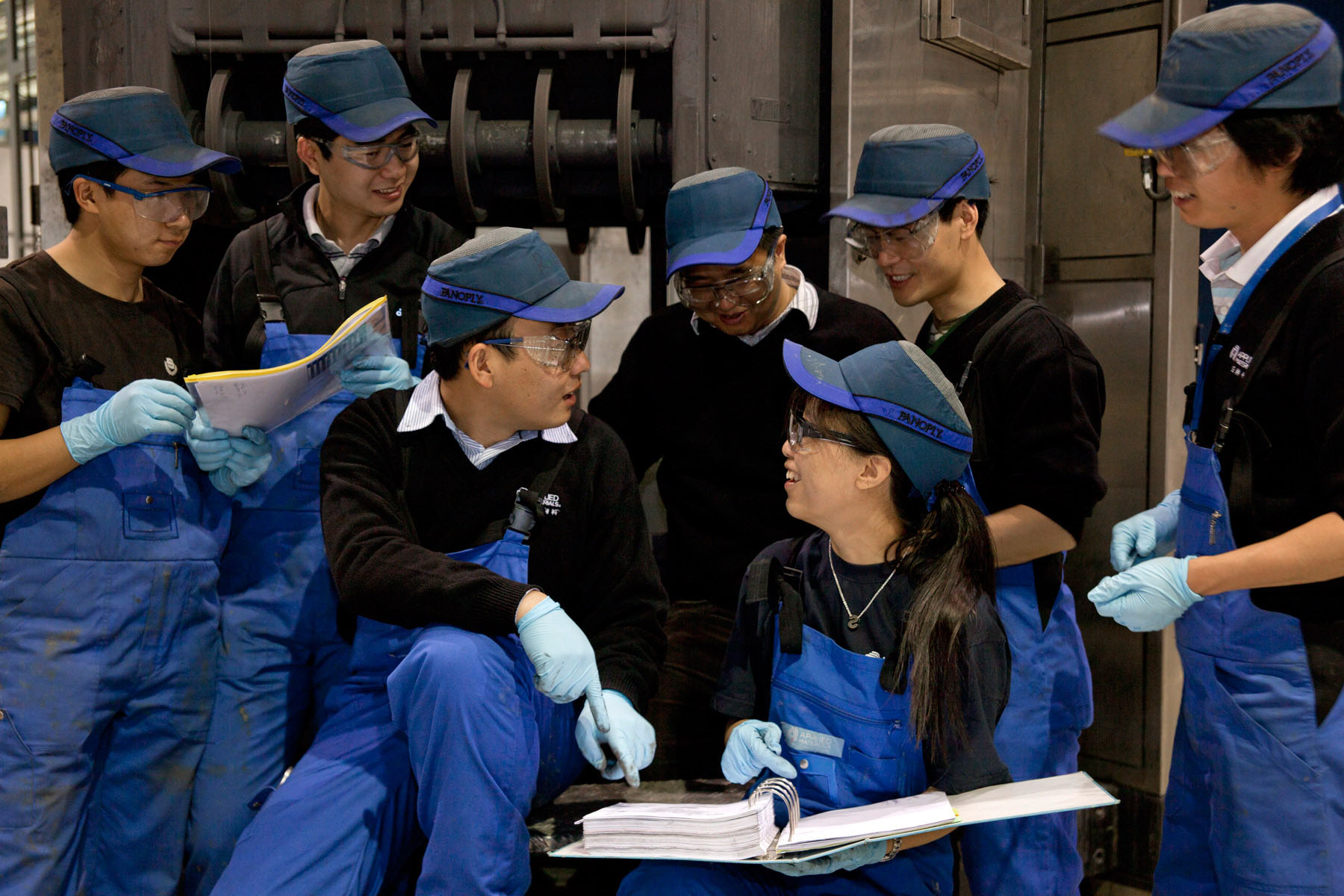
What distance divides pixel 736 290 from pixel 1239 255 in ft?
3.05

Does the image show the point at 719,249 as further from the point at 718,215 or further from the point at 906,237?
the point at 906,237

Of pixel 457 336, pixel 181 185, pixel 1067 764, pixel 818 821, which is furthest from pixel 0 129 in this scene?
pixel 1067 764

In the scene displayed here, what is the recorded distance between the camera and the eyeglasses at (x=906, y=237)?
2.27 metres

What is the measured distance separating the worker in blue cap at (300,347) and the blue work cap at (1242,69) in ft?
4.69

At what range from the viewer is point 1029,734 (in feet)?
6.82

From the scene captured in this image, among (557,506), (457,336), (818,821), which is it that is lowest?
(818,821)

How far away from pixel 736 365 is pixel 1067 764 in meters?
A: 1.03

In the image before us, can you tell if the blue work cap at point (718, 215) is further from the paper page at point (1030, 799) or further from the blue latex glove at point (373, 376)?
the paper page at point (1030, 799)

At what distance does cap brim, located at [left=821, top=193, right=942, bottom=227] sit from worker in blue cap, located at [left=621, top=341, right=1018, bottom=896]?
0.41 meters

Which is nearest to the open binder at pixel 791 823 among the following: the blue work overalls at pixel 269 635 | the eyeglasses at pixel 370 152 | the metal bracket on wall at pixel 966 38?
the blue work overalls at pixel 269 635

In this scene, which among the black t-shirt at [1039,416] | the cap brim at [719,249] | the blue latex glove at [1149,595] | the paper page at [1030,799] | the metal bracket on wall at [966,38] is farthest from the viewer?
the metal bracket on wall at [966,38]

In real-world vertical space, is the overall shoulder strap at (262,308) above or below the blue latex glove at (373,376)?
above

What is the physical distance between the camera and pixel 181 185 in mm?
2322

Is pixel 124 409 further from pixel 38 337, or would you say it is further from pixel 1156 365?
pixel 1156 365
